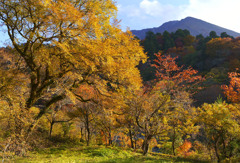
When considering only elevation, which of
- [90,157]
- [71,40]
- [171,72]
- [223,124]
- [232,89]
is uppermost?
[71,40]

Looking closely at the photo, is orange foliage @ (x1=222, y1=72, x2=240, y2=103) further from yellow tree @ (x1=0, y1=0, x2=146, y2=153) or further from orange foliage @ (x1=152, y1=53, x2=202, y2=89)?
yellow tree @ (x1=0, y1=0, x2=146, y2=153)

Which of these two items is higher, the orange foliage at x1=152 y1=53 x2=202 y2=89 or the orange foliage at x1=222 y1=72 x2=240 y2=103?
the orange foliage at x1=152 y1=53 x2=202 y2=89

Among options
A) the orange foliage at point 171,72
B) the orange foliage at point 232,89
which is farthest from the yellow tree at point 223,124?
the orange foliage at point 171,72

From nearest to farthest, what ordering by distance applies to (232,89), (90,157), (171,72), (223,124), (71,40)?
1. (71,40)
2. (90,157)
3. (171,72)
4. (232,89)
5. (223,124)

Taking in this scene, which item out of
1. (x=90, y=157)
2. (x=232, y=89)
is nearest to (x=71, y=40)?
(x=90, y=157)

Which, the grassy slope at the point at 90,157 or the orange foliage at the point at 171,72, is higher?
the orange foliage at the point at 171,72

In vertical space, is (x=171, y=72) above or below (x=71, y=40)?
below

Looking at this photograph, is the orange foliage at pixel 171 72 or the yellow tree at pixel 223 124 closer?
the orange foliage at pixel 171 72

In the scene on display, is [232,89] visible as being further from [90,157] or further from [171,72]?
[90,157]

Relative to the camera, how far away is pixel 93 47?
7.10 meters

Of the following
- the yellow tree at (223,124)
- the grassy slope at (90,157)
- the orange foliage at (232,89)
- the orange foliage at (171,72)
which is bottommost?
the grassy slope at (90,157)

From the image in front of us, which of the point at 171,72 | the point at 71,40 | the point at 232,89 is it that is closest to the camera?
the point at 71,40

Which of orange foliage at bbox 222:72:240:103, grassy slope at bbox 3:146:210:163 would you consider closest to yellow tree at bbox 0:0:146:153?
grassy slope at bbox 3:146:210:163

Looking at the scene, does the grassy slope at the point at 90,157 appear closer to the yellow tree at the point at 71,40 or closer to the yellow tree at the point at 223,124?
the yellow tree at the point at 71,40
